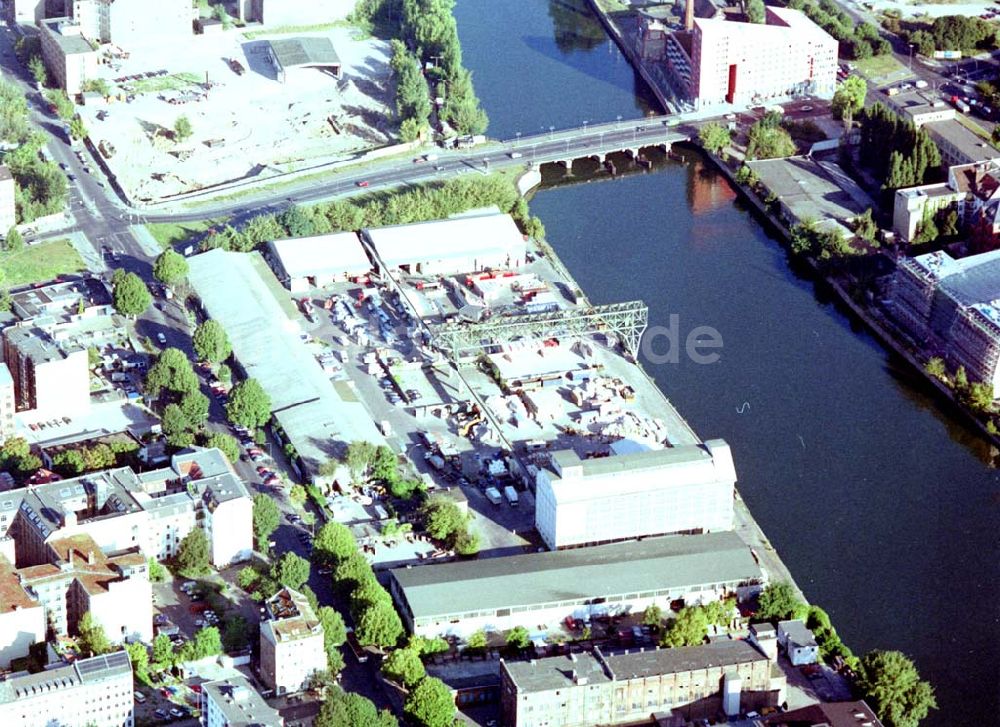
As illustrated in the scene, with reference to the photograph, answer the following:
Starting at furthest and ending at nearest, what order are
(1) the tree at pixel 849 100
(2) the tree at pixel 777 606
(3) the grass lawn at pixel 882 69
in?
1. (3) the grass lawn at pixel 882 69
2. (1) the tree at pixel 849 100
3. (2) the tree at pixel 777 606

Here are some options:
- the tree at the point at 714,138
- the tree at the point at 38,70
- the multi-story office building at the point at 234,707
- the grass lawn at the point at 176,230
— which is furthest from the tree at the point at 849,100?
the multi-story office building at the point at 234,707

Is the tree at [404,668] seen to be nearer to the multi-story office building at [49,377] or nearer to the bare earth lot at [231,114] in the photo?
the multi-story office building at [49,377]

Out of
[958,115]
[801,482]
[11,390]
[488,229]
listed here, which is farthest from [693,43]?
[11,390]

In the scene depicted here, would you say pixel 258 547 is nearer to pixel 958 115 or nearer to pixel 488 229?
pixel 488 229

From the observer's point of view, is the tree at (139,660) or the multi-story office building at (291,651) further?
the tree at (139,660)

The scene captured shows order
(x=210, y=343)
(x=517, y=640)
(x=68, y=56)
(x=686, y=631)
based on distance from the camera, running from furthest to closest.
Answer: (x=68, y=56), (x=210, y=343), (x=517, y=640), (x=686, y=631)

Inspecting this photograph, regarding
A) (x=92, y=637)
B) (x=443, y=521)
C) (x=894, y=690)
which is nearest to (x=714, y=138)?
(x=443, y=521)

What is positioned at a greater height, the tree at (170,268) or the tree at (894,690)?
the tree at (170,268)

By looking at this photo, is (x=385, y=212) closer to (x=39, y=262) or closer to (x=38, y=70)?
(x=39, y=262)

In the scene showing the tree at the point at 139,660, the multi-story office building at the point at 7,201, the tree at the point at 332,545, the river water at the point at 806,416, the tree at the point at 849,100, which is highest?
the multi-story office building at the point at 7,201
